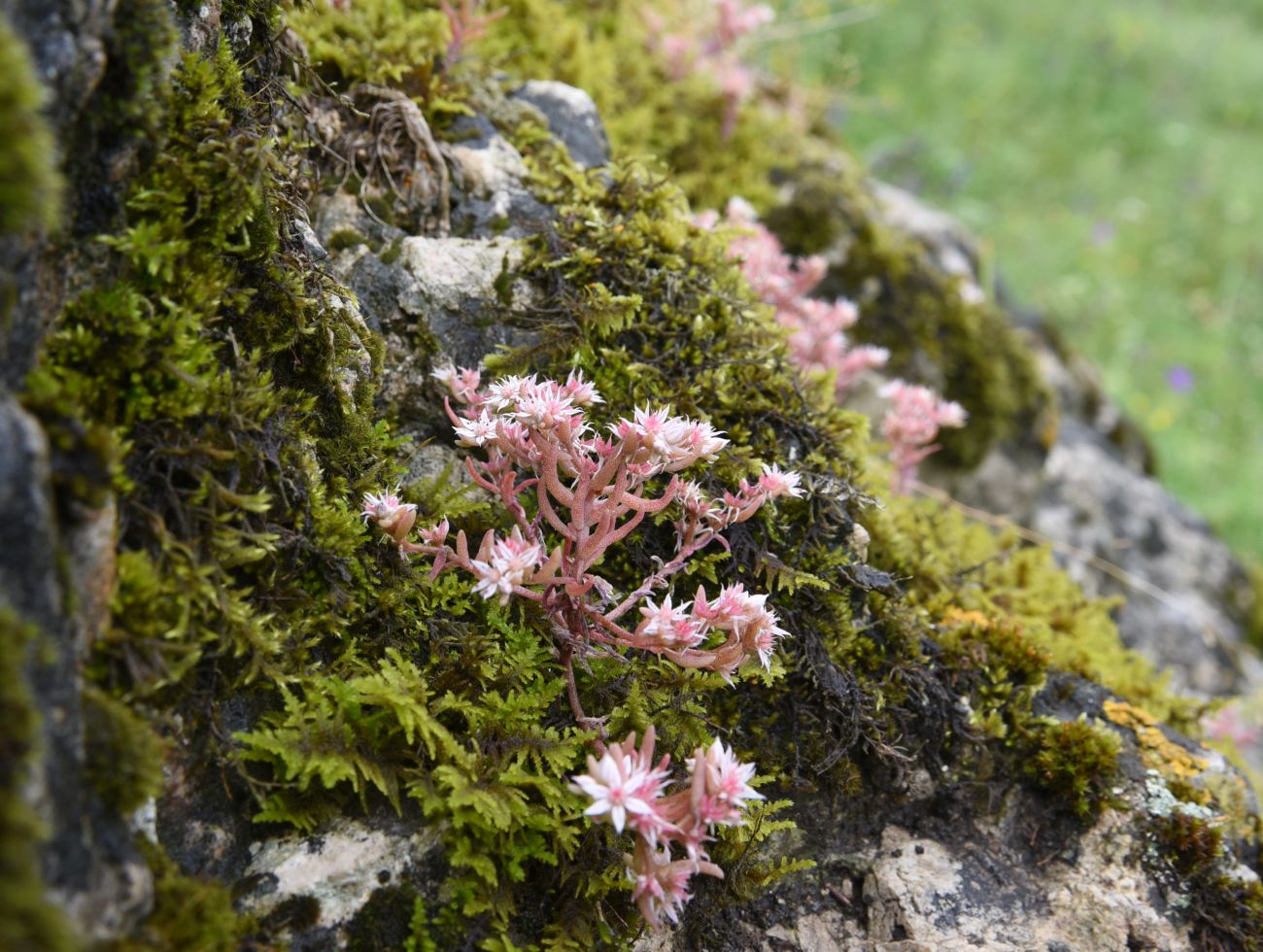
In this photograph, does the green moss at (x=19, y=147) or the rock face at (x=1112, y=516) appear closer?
the green moss at (x=19, y=147)

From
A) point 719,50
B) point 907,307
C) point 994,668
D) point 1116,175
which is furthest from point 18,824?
point 1116,175

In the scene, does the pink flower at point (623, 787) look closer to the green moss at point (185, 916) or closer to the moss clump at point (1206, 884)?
the green moss at point (185, 916)

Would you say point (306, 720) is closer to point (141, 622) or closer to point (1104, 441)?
point (141, 622)

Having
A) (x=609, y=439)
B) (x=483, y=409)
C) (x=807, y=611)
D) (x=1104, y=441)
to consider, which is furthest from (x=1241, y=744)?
(x=483, y=409)

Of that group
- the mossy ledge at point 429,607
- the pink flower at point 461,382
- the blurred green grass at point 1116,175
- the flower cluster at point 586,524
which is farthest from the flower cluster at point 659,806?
the blurred green grass at point 1116,175

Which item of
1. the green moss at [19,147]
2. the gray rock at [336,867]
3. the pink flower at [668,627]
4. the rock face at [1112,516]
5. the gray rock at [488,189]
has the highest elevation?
the green moss at [19,147]

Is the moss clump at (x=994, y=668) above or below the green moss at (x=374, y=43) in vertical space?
below

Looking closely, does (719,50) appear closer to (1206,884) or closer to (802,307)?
(802,307)
